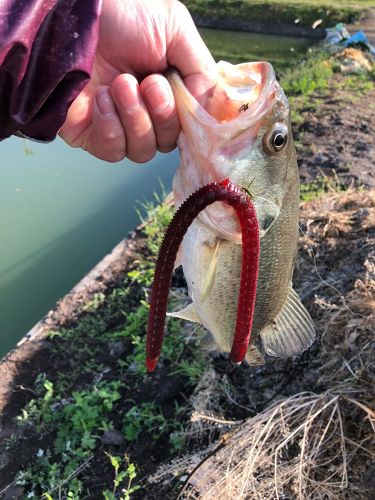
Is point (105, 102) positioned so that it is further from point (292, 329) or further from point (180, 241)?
point (292, 329)

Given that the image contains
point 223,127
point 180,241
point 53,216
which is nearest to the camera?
point 180,241

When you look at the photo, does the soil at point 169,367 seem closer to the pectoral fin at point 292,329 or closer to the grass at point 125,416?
the grass at point 125,416

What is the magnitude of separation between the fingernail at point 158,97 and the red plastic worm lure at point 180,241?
0.44 m

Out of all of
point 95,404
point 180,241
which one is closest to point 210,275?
point 180,241

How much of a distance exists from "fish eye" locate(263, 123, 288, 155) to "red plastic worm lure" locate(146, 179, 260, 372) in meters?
0.21

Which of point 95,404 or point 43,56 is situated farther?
point 95,404

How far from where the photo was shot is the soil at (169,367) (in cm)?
333

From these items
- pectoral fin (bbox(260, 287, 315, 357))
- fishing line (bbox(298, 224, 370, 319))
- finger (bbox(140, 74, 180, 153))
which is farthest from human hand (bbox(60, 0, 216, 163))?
fishing line (bbox(298, 224, 370, 319))

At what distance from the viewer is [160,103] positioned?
1.63m

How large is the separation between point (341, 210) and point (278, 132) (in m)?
3.19

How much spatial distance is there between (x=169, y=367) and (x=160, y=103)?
2646 mm

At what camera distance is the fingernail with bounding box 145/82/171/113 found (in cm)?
163

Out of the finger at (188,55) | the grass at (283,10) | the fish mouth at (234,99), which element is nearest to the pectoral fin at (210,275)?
the fish mouth at (234,99)

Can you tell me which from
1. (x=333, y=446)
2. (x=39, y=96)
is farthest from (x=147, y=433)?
(x=39, y=96)
